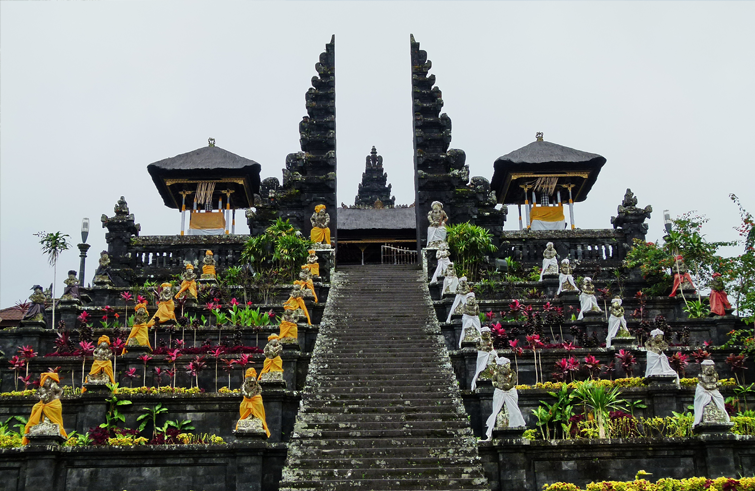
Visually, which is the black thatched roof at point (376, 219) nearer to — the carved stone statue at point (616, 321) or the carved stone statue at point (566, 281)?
the carved stone statue at point (566, 281)

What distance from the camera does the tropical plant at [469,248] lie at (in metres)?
22.4

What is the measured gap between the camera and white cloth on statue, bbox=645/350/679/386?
47.1 ft

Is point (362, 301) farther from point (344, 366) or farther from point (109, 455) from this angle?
point (109, 455)

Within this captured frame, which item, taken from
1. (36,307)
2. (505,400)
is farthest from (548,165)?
(36,307)

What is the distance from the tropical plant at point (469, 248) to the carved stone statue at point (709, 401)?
9932 millimetres

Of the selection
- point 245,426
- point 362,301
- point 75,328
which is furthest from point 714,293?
point 75,328

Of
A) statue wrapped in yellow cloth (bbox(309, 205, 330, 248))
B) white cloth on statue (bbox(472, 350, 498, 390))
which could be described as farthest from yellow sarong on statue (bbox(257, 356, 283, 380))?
statue wrapped in yellow cloth (bbox(309, 205, 330, 248))

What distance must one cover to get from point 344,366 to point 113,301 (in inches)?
319

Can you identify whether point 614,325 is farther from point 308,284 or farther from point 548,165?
point 548,165

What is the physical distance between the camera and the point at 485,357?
14.2 meters

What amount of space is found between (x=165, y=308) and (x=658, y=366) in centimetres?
1057

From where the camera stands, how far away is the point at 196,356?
15273 mm

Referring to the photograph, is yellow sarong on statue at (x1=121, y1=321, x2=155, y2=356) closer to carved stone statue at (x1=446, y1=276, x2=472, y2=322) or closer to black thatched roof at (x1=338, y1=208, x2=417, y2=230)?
carved stone statue at (x1=446, y1=276, x2=472, y2=322)

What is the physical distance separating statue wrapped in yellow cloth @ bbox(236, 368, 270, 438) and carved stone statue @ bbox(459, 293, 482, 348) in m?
4.75
